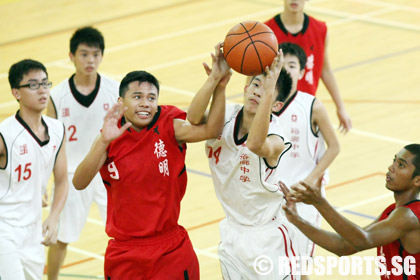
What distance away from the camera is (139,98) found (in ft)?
21.5

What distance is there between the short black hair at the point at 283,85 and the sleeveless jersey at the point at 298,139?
611 mm

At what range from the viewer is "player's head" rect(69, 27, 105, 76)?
8.97 metres

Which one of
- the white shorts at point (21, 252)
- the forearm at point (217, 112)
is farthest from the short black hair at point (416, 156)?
the white shorts at point (21, 252)

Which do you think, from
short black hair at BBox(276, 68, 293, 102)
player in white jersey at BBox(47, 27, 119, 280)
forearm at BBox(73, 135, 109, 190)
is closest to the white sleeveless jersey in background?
short black hair at BBox(276, 68, 293, 102)

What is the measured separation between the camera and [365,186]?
11.2 meters

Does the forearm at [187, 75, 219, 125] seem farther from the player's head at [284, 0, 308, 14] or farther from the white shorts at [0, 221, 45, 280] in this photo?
the player's head at [284, 0, 308, 14]

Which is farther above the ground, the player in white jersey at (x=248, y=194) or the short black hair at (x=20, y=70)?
the short black hair at (x=20, y=70)

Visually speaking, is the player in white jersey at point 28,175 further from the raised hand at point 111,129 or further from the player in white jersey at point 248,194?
the player in white jersey at point 248,194

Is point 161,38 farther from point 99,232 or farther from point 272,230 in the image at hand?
point 272,230

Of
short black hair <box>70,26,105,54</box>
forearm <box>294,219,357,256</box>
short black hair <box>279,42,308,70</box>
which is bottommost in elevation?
forearm <box>294,219,357,256</box>

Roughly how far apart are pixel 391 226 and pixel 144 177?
169cm

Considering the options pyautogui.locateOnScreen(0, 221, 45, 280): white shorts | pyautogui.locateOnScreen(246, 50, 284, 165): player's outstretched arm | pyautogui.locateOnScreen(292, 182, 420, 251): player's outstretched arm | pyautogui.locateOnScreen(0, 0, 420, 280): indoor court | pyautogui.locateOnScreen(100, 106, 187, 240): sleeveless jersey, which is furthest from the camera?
pyautogui.locateOnScreen(0, 0, 420, 280): indoor court

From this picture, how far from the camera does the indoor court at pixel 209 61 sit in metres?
10.5

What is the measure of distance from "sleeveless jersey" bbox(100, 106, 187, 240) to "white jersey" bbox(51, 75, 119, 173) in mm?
2553
